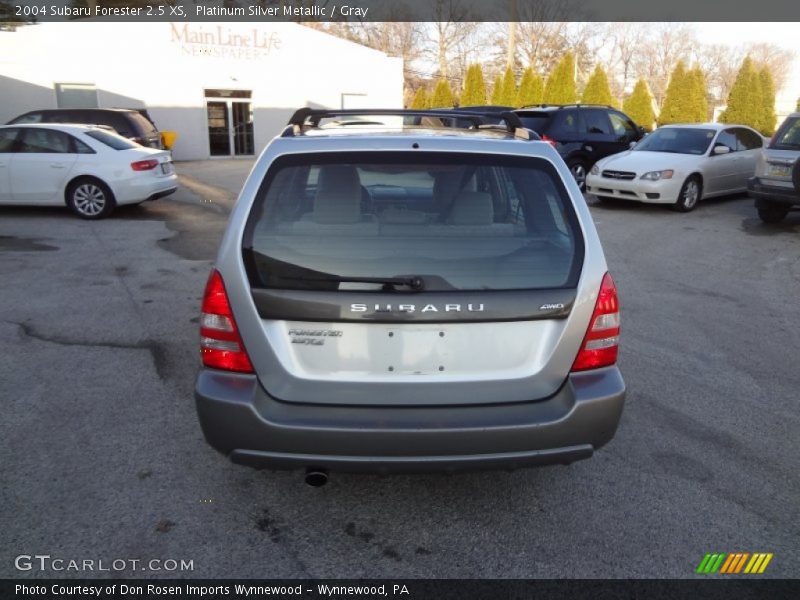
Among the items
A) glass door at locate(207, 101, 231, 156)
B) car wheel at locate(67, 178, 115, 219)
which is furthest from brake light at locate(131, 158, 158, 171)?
glass door at locate(207, 101, 231, 156)

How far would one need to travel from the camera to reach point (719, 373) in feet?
16.3

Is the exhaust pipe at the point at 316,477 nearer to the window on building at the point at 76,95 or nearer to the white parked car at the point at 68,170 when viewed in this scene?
the white parked car at the point at 68,170

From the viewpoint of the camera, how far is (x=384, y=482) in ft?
11.3

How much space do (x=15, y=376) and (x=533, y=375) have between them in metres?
3.85

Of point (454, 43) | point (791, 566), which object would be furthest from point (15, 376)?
point (454, 43)

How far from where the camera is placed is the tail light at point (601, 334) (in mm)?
2836

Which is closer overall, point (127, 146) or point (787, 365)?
point (787, 365)

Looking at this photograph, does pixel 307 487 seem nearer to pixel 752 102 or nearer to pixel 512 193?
pixel 512 193

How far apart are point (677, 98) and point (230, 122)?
787 inches

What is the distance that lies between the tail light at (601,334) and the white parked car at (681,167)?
33.0ft
